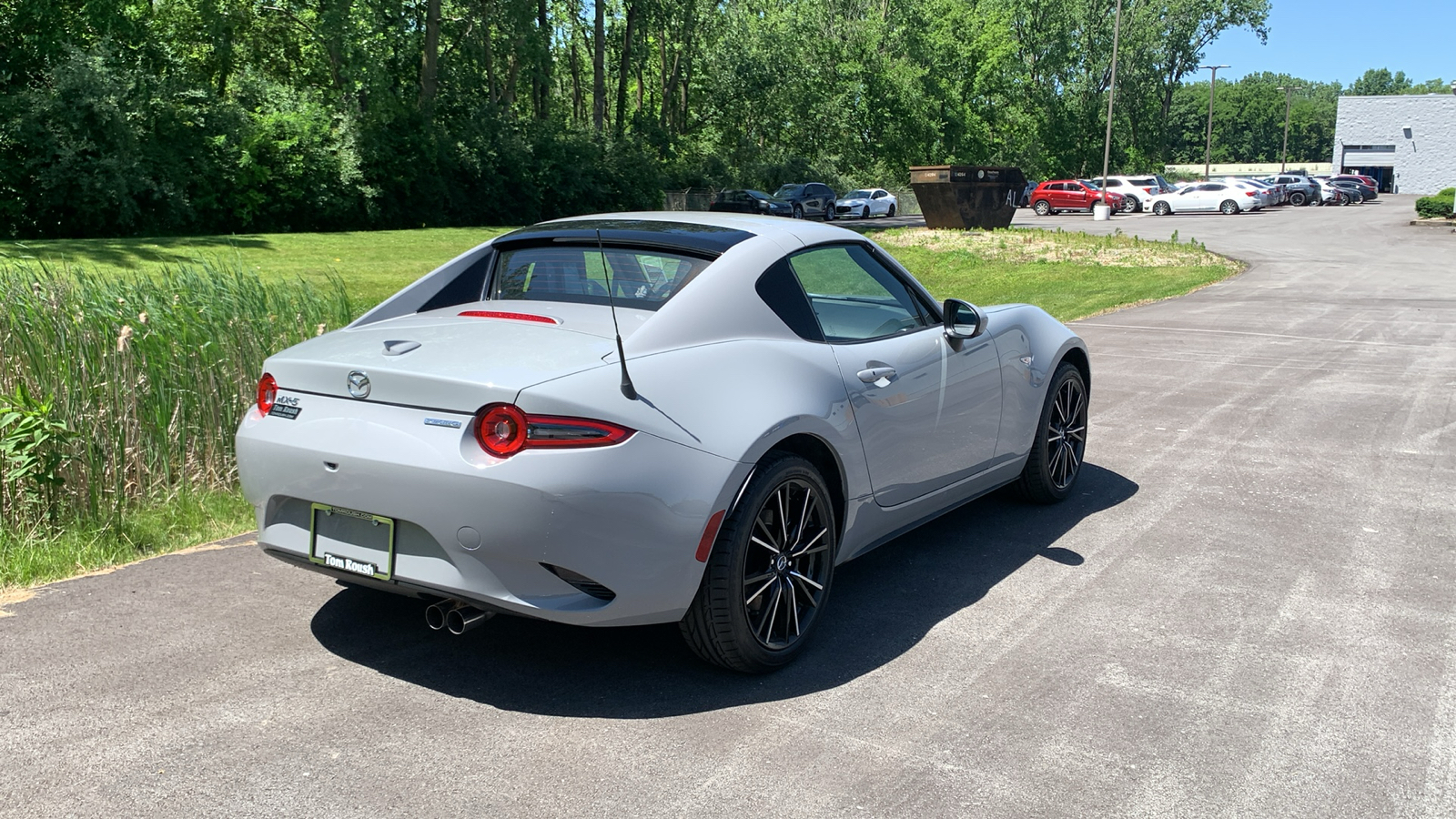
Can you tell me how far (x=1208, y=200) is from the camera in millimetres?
53406

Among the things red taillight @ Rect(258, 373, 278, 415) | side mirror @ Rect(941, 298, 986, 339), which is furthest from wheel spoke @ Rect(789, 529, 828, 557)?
red taillight @ Rect(258, 373, 278, 415)

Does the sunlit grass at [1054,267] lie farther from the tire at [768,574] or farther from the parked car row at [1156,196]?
the parked car row at [1156,196]

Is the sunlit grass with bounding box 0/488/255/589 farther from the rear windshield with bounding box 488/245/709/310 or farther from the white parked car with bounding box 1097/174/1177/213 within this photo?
the white parked car with bounding box 1097/174/1177/213

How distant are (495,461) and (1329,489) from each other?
5229mm

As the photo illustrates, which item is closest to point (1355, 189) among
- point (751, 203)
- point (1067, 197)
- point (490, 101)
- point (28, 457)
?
point (1067, 197)

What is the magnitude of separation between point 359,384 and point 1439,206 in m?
48.0

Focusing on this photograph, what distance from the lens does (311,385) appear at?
397 centimetres

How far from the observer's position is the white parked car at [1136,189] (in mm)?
55531

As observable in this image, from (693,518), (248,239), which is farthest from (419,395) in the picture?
(248,239)

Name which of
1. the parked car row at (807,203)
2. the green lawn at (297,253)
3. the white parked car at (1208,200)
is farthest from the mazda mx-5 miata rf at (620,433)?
the white parked car at (1208,200)

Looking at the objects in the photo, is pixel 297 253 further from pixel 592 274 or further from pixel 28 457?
pixel 592 274

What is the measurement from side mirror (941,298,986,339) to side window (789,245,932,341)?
0.35 ft

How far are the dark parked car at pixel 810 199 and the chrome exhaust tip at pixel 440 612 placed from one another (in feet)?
151

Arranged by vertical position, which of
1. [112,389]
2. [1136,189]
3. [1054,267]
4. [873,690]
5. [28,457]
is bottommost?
[873,690]
